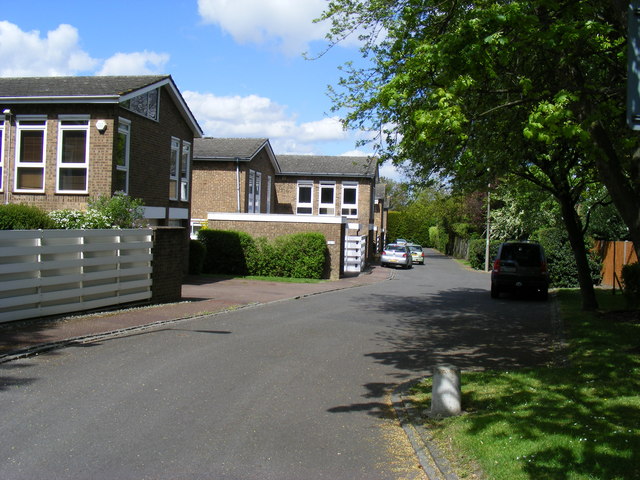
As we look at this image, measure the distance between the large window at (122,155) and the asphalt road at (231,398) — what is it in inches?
317

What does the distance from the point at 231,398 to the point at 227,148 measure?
28.7m

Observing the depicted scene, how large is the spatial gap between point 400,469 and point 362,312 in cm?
1093

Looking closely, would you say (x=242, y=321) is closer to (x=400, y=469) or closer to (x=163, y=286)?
(x=163, y=286)

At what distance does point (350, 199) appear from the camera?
43.2 m

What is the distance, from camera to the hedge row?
26.0 metres

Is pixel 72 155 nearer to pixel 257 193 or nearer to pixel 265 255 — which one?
pixel 265 255

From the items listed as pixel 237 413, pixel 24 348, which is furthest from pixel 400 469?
pixel 24 348

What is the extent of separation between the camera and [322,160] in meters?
45.0

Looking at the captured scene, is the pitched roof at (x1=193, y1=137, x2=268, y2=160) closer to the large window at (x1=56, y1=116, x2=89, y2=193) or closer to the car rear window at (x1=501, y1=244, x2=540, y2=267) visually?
the large window at (x1=56, y1=116, x2=89, y2=193)

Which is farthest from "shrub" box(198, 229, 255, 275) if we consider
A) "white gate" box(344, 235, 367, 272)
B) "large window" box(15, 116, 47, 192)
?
"large window" box(15, 116, 47, 192)

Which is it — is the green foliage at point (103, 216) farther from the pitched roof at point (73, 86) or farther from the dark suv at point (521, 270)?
the dark suv at point (521, 270)

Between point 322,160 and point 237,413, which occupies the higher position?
point 322,160

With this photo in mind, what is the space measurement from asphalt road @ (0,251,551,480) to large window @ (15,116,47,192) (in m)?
9.31

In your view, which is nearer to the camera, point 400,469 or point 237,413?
point 400,469
